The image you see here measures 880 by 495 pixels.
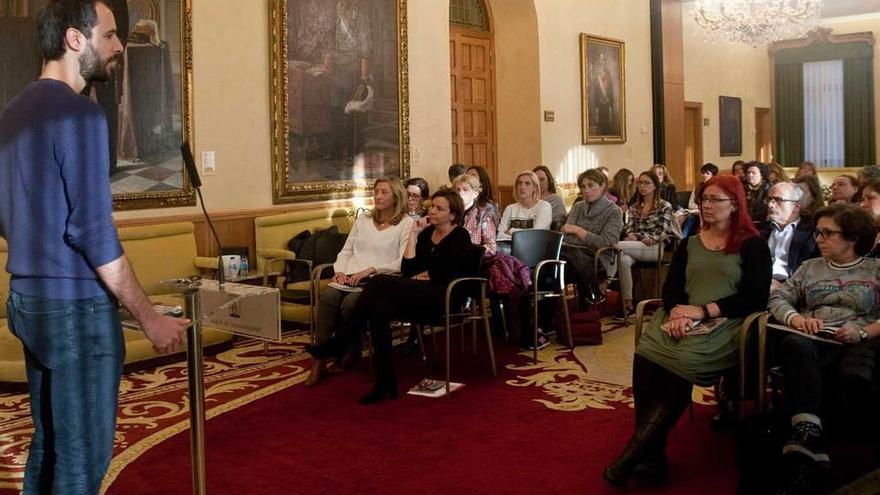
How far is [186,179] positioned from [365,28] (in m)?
2.69

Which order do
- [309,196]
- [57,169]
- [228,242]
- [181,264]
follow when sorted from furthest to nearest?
[309,196] → [228,242] → [181,264] → [57,169]

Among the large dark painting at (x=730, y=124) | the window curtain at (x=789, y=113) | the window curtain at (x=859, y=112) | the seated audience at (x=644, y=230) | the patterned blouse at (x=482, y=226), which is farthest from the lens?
the window curtain at (x=789, y=113)

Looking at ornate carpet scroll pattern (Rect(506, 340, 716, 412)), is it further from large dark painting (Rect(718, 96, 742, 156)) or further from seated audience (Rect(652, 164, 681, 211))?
large dark painting (Rect(718, 96, 742, 156))

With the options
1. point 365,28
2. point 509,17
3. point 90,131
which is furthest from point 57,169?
point 509,17

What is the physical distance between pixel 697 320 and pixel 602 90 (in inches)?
374

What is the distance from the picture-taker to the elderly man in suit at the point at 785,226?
209 inches

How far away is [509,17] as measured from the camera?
39.4 ft

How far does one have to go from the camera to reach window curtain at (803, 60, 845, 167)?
2034 cm

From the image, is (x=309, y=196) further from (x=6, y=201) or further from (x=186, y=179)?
(x=6, y=201)

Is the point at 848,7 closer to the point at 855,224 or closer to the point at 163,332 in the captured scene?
the point at 855,224

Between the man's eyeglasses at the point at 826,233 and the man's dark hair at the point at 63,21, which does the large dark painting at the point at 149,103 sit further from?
the man's eyeglasses at the point at 826,233

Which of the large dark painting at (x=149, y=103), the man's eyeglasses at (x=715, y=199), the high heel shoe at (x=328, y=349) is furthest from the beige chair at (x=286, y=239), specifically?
the man's eyeglasses at (x=715, y=199)

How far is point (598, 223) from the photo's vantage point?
7.65m

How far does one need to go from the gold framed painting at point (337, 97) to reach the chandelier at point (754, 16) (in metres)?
6.63
